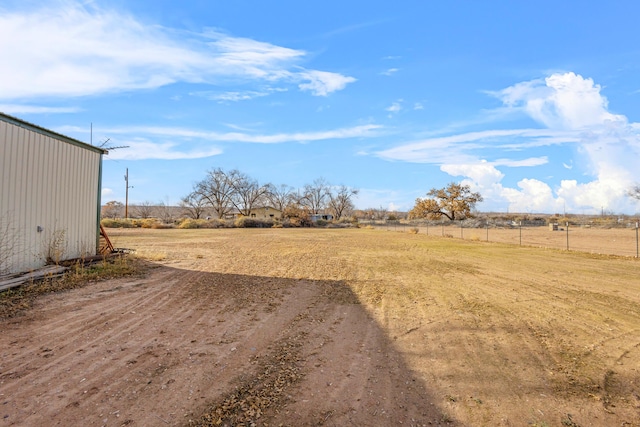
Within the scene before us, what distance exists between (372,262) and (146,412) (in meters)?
10.5

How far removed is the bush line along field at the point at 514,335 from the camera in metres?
3.19

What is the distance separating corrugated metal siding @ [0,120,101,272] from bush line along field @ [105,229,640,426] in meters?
3.54

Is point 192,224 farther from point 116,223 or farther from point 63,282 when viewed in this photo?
point 63,282

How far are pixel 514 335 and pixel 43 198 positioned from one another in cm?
1069

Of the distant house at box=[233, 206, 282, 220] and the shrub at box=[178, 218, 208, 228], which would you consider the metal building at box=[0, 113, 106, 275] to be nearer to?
the shrub at box=[178, 218, 208, 228]

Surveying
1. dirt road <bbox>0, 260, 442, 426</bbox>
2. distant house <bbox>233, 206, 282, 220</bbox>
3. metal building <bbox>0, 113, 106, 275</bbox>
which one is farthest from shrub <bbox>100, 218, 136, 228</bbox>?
dirt road <bbox>0, 260, 442, 426</bbox>

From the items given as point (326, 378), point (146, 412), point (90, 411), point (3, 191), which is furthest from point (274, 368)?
point (3, 191)

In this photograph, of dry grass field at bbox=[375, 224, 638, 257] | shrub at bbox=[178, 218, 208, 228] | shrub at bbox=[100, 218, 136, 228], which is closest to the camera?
dry grass field at bbox=[375, 224, 638, 257]

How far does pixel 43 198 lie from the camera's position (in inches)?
351

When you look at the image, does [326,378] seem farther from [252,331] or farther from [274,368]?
[252,331]

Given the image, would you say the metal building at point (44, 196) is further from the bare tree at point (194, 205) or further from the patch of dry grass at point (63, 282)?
the bare tree at point (194, 205)

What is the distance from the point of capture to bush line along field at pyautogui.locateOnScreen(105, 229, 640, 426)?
10.5 feet

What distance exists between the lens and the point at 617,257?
13930 millimetres

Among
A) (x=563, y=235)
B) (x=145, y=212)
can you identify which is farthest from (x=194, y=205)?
(x=563, y=235)
